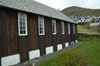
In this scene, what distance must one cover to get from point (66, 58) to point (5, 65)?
4.54 m

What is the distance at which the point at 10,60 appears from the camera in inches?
313

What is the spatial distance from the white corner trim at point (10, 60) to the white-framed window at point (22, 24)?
1845mm

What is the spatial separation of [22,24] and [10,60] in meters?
3.06

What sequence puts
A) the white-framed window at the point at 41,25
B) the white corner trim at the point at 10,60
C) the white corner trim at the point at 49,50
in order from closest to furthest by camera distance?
the white corner trim at the point at 10,60
the white-framed window at the point at 41,25
the white corner trim at the point at 49,50

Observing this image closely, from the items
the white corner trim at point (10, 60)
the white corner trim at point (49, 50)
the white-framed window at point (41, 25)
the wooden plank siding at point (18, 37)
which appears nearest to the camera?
the white corner trim at point (10, 60)

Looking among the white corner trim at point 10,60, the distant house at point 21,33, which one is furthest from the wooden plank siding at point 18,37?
the white corner trim at point 10,60

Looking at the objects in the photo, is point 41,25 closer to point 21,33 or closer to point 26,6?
point 26,6

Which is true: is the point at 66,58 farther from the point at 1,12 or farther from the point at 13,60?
the point at 1,12

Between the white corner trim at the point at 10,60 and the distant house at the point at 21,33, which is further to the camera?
the distant house at the point at 21,33

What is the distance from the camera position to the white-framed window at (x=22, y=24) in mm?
8914

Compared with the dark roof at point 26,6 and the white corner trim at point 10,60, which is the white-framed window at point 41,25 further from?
the white corner trim at point 10,60

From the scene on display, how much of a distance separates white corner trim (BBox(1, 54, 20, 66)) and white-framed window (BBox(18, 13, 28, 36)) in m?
1.85

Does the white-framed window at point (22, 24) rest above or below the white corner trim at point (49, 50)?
above

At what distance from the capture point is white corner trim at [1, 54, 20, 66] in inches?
294
